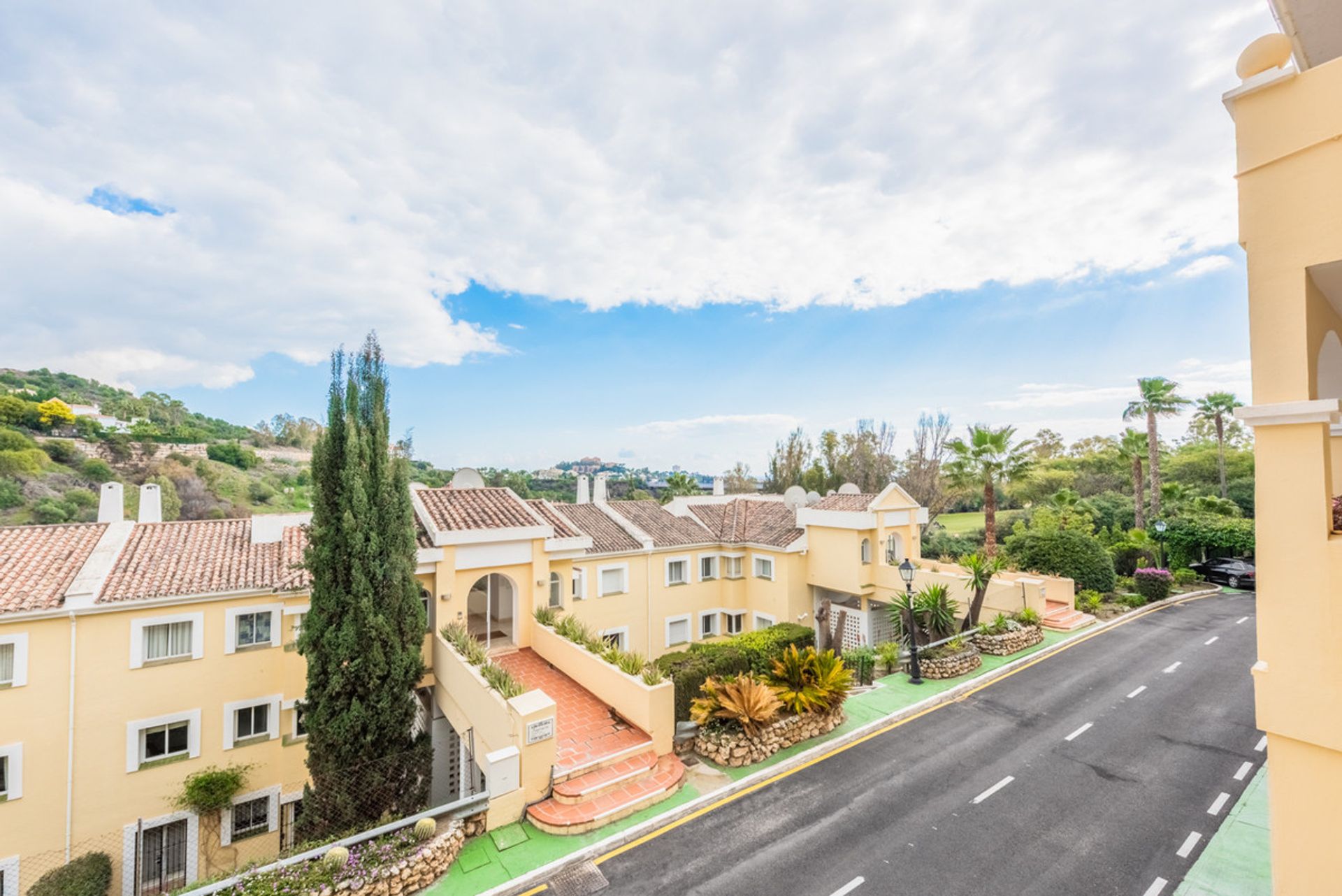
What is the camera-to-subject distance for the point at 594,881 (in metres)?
8.66

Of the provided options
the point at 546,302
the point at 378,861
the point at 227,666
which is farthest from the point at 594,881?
the point at 546,302

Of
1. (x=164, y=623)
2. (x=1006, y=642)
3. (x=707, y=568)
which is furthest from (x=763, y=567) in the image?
(x=164, y=623)

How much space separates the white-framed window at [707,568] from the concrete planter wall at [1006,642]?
35.7ft

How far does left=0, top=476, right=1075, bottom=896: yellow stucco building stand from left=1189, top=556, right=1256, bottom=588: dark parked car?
3498 cm

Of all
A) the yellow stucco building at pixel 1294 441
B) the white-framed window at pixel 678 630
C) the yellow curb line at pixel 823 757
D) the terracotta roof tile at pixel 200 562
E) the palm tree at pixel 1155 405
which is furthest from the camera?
the palm tree at pixel 1155 405

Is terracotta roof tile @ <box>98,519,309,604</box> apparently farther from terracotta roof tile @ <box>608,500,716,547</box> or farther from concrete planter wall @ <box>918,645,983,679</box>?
concrete planter wall @ <box>918,645,983,679</box>

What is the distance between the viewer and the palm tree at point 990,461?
89.2 ft

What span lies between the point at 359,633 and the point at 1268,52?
17.1 meters

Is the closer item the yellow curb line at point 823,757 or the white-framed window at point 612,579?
the yellow curb line at point 823,757

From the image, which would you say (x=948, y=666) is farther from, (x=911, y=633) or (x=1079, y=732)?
(x=1079, y=732)

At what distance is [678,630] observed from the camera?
24.8 metres

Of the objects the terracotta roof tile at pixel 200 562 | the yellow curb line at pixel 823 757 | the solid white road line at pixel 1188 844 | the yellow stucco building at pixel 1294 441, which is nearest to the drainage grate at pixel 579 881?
the yellow curb line at pixel 823 757

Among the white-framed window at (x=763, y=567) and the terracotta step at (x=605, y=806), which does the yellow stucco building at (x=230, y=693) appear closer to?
the terracotta step at (x=605, y=806)

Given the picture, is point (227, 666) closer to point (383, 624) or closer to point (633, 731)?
point (383, 624)
